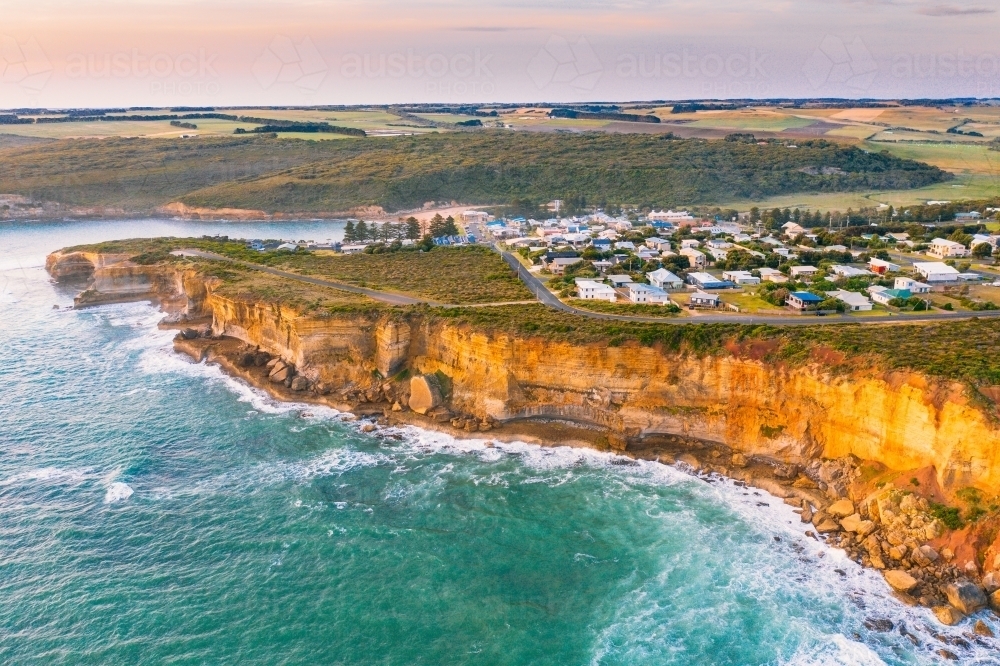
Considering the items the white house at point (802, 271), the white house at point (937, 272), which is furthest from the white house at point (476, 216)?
the white house at point (937, 272)

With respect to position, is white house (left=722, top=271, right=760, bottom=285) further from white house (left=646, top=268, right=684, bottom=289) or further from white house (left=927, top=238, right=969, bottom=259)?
white house (left=927, top=238, right=969, bottom=259)

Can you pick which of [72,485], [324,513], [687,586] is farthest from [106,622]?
[687,586]

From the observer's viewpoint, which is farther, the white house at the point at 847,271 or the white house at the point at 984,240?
the white house at the point at 984,240

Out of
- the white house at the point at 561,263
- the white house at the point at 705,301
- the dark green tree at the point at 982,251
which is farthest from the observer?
the dark green tree at the point at 982,251

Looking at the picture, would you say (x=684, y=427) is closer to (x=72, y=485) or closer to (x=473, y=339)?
(x=473, y=339)

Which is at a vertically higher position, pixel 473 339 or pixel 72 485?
pixel 473 339

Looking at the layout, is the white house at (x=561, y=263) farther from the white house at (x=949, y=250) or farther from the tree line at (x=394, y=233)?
the white house at (x=949, y=250)

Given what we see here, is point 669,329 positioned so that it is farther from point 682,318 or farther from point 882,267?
point 882,267
